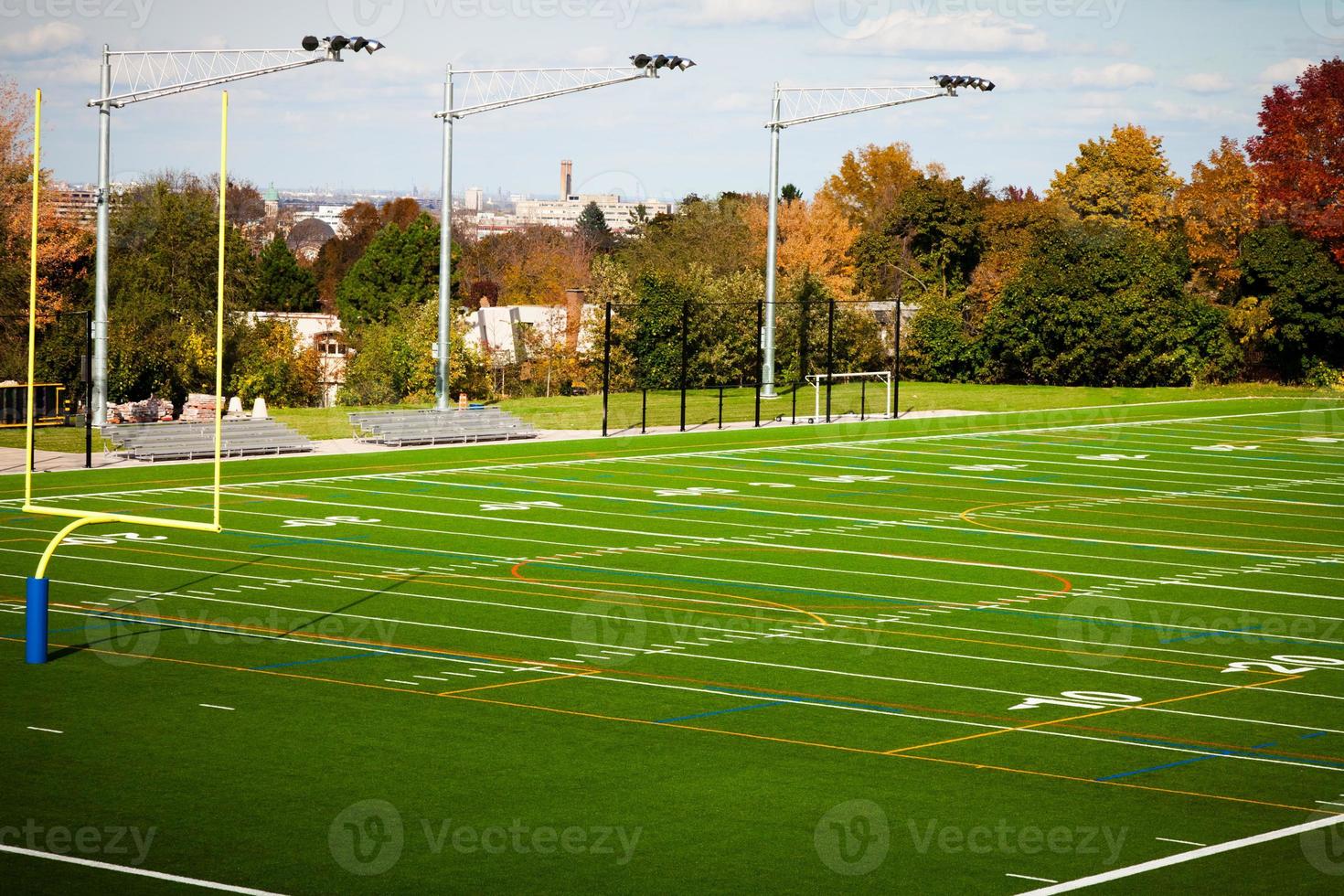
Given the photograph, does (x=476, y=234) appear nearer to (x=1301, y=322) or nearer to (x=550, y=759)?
(x=1301, y=322)

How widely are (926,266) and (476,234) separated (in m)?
62.4

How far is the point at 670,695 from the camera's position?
1406 centimetres

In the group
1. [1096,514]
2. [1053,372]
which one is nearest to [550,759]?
[1096,514]

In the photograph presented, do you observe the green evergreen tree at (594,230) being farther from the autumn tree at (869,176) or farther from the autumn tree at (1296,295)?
the autumn tree at (1296,295)

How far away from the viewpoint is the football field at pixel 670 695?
32.3 ft

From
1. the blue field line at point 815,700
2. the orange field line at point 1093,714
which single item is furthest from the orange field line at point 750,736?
the blue field line at point 815,700

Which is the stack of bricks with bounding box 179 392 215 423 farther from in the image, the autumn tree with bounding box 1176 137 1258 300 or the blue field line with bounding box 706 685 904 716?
the autumn tree with bounding box 1176 137 1258 300

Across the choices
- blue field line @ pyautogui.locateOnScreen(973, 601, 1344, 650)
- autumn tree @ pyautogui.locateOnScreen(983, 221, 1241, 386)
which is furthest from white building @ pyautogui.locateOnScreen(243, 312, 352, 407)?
blue field line @ pyautogui.locateOnScreen(973, 601, 1344, 650)

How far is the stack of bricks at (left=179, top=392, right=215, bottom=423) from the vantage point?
4016cm

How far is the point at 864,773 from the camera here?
11695 mm

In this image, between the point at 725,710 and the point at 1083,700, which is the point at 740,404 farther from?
the point at 725,710

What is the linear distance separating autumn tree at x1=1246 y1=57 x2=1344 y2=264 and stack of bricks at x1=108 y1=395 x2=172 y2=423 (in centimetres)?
4081

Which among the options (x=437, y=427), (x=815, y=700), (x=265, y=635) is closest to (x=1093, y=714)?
(x=815, y=700)

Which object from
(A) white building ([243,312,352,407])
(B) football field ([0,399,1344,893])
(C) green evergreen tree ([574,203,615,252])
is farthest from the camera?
(C) green evergreen tree ([574,203,615,252])
